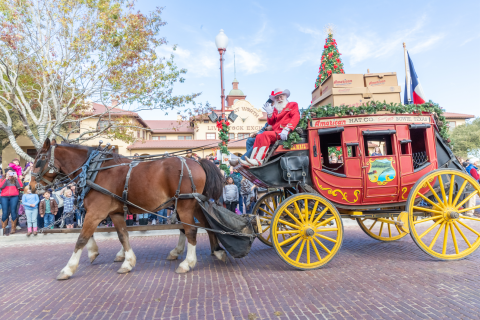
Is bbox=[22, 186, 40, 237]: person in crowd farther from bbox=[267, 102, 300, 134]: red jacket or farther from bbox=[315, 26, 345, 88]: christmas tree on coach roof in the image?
bbox=[315, 26, 345, 88]: christmas tree on coach roof

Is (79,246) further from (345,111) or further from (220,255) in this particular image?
(345,111)

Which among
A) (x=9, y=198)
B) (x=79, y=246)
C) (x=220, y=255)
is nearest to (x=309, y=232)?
(x=220, y=255)

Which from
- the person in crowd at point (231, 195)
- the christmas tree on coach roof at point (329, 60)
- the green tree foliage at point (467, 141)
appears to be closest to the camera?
the person in crowd at point (231, 195)

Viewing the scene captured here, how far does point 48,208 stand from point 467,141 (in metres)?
37.5

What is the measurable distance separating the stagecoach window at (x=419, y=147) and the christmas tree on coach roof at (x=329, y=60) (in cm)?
755

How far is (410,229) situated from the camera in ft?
15.3

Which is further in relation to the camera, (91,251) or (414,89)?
(414,89)

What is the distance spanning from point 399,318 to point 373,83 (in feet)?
12.0

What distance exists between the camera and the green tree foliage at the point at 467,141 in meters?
31.1

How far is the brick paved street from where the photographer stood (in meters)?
3.29

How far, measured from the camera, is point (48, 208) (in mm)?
8156

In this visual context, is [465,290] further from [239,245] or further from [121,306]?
[121,306]

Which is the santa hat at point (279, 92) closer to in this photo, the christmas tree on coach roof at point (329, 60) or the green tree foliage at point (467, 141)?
the christmas tree on coach roof at point (329, 60)

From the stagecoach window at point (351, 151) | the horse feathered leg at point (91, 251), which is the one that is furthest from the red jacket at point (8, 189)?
the stagecoach window at point (351, 151)
